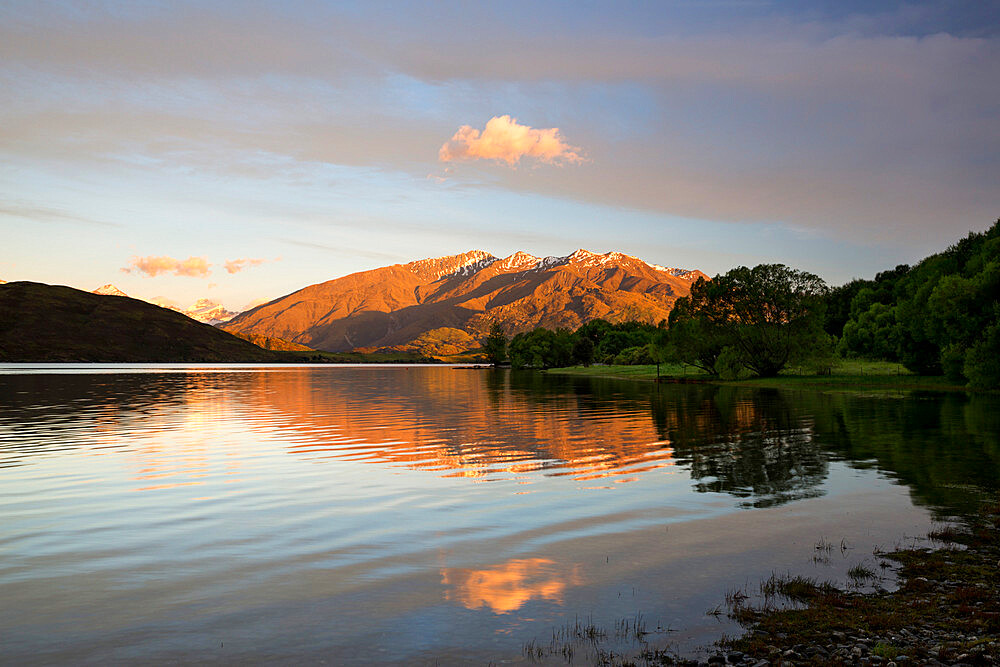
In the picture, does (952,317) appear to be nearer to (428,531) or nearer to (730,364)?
(730,364)

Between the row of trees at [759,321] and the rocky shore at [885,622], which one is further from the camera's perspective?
the row of trees at [759,321]

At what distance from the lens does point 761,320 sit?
13012cm

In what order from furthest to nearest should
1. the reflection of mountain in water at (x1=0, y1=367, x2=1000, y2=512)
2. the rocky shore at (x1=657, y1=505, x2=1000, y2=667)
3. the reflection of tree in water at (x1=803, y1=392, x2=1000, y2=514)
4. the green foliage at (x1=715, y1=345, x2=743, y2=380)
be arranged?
1. the green foliage at (x1=715, y1=345, x2=743, y2=380)
2. the reflection of mountain in water at (x1=0, y1=367, x2=1000, y2=512)
3. the reflection of tree in water at (x1=803, y1=392, x2=1000, y2=514)
4. the rocky shore at (x1=657, y1=505, x2=1000, y2=667)

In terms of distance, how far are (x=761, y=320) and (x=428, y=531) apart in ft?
400

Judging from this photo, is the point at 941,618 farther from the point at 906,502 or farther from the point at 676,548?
the point at 906,502

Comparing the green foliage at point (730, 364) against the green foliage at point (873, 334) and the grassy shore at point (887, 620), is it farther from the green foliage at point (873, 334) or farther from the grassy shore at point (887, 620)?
the grassy shore at point (887, 620)

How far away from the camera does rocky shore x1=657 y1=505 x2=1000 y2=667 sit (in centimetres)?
1115

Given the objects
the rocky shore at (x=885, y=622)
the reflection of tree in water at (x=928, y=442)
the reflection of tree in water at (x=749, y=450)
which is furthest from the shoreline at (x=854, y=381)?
the rocky shore at (x=885, y=622)

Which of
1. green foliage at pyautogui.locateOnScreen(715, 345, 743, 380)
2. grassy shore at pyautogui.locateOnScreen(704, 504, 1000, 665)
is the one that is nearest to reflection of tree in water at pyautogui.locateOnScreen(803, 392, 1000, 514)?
grassy shore at pyautogui.locateOnScreen(704, 504, 1000, 665)

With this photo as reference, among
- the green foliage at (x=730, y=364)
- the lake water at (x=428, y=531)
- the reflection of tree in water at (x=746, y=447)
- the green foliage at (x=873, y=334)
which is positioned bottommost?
the reflection of tree in water at (x=746, y=447)

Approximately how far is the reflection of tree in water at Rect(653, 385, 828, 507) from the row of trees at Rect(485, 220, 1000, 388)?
3065cm

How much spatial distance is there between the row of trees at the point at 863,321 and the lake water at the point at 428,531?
43153mm

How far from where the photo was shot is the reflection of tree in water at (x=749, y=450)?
27828 millimetres

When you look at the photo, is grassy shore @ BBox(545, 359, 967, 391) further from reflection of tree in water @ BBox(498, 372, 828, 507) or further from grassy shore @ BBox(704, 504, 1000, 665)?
grassy shore @ BBox(704, 504, 1000, 665)
